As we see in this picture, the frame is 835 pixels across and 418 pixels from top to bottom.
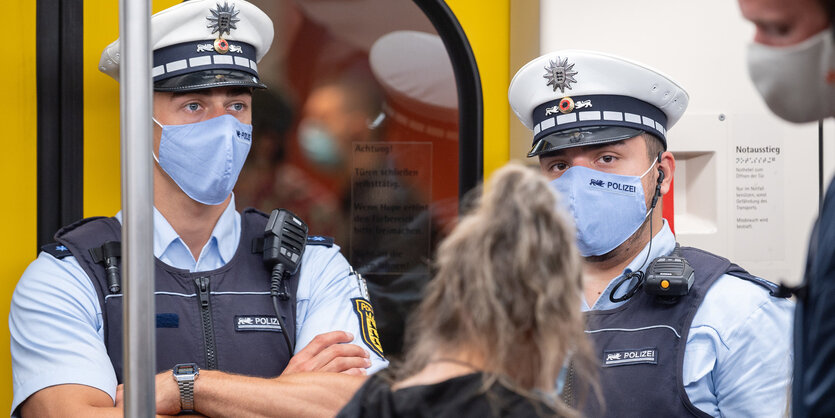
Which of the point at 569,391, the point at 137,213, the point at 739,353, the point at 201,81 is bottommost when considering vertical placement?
the point at 569,391

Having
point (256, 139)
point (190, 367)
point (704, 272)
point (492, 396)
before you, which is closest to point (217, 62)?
point (256, 139)

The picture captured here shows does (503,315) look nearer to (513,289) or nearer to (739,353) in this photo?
(513,289)

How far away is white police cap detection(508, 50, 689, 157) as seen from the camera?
2.30 m

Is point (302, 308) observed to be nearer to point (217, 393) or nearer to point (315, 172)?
point (217, 393)

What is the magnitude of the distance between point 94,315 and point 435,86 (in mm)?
1451

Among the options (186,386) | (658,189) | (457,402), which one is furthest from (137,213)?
(658,189)

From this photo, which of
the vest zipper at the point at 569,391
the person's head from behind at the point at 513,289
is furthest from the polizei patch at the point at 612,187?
the person's head from behind at the point at 513,289

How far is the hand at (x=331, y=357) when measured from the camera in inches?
83.0

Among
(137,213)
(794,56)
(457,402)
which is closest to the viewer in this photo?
(457,402)

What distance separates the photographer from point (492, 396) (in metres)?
0.98

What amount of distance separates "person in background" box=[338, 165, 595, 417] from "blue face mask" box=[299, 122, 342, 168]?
194 centimetres

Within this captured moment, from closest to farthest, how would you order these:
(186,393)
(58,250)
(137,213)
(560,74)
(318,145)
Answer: (137,213) < (186,393) < (58,250) < (560,74) < (318,145)

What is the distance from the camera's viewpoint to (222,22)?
92.7 inches

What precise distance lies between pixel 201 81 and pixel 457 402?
5.07ft
